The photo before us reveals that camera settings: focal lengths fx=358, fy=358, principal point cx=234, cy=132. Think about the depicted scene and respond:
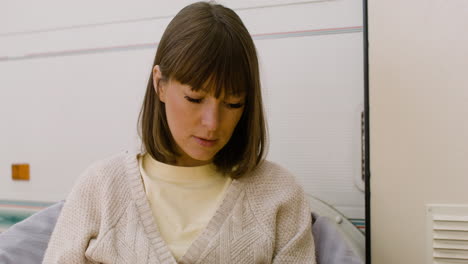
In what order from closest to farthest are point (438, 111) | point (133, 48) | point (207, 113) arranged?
point (207, 113) → point (438, 111) → point (133, 48)

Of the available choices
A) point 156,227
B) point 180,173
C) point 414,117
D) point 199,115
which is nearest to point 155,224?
point 156,227

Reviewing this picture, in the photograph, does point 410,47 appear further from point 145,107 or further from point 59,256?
point 59,256

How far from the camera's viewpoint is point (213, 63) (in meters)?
0.81

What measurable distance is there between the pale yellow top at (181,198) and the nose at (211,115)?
7.9 inches

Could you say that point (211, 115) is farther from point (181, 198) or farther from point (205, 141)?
point (181, 198)

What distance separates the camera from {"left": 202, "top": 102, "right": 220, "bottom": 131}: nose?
82 centimetres

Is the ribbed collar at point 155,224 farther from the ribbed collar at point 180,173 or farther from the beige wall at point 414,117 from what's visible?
the beige wall at point 414,117

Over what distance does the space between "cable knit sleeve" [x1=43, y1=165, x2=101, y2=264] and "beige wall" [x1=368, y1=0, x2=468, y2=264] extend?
778 millimetres

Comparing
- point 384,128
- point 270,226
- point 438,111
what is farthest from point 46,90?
point 438,111

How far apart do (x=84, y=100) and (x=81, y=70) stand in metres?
0.12

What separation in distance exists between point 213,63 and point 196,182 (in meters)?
0.34

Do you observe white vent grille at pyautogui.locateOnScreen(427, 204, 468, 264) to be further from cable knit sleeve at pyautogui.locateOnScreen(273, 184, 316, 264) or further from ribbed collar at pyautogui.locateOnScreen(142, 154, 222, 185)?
ribbed collar at pyautogui.locateOnScreen(142, 154, 222, 185)

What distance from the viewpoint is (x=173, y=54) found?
33.2 inches

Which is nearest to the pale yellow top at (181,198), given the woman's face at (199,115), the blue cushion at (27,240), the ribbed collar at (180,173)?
the ribbed collar at (180,173)
